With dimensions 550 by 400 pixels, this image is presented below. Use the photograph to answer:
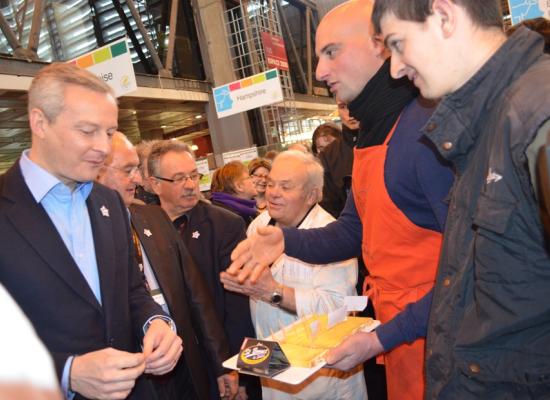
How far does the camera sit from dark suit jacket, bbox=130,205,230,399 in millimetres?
2359

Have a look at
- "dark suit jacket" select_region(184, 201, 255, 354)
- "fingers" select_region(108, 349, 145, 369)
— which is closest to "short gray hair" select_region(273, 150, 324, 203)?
"dark suit jacket" select_region(184, 201, 255, 354)

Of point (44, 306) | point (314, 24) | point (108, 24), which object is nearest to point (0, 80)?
point (108, 24)

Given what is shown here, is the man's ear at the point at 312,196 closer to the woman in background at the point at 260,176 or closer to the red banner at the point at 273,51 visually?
the woman in background at the point at 260,176

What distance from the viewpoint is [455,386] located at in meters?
1.12

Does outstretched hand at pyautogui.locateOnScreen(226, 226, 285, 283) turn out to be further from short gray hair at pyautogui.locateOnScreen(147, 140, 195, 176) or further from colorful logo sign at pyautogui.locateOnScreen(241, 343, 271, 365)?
short gray hair at pyautogui.locateOnScreen(147, 140, 195, 176)

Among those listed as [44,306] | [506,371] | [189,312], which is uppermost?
[44,306]

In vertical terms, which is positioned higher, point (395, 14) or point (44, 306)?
point (395, 14)

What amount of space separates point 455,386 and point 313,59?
22.0 m

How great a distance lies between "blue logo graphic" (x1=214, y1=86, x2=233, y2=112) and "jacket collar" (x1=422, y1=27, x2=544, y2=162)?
693 cm

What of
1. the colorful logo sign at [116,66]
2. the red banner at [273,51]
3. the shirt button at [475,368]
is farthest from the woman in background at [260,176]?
the red banner at [273,51]

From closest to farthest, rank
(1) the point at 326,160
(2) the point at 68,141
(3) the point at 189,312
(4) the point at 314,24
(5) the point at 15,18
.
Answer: (2) the point at 68,141
(3) the point at 189,312
(1) the point at 326,160
(5) the point at 15,18
(4) the point at 314,24

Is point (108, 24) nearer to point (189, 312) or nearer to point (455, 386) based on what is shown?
point (189, 312)

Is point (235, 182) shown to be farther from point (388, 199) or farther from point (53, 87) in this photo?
point (388, 199)

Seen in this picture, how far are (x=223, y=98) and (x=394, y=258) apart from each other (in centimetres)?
663
